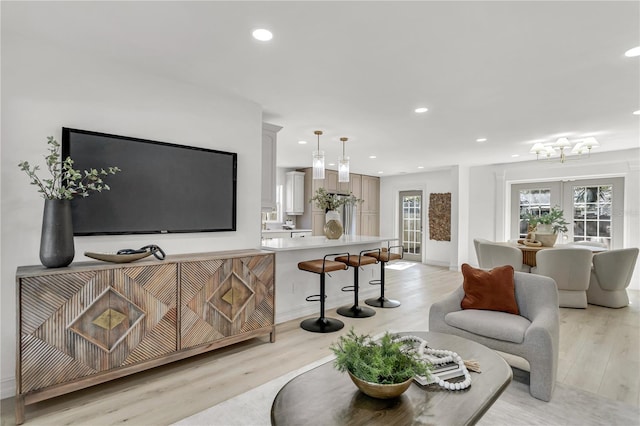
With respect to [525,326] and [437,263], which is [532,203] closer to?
[437,263]

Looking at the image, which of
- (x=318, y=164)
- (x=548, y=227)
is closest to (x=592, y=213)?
(x=548, y=227)

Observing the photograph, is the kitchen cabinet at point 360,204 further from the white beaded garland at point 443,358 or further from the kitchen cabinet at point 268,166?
the white beaded garland at point 443,358

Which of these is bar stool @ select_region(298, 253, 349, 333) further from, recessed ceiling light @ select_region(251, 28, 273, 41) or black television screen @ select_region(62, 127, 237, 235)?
recessed ceiling light @ select_region(251, 28, 273, 41)

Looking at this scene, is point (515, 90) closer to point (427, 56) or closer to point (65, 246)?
point (427, 56)

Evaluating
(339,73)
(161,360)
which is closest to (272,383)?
(161,360)

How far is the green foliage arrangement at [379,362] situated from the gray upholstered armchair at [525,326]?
1.28 metres

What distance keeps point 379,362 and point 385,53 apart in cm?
209

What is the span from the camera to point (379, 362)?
138 cm

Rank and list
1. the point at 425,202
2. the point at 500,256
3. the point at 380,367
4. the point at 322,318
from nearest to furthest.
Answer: the point at 380,367
the point at 322,318
the point at 500,256
the point at 425,202

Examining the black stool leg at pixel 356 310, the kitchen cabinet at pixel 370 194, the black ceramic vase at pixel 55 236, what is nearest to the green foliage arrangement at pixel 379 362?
the black ceramic vase at pixel 55 236

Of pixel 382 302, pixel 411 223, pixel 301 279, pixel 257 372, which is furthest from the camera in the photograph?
pixel 411 223

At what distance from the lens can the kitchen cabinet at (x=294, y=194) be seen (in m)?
7.80

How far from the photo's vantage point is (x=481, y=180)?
7570 millimetres

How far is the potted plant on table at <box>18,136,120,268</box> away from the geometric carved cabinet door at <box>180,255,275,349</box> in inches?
30.7
